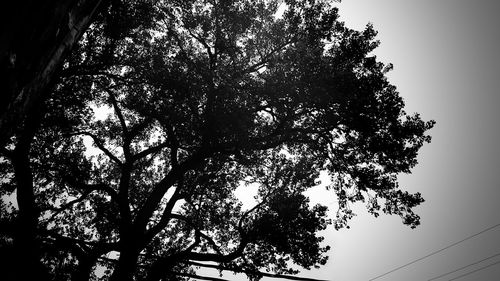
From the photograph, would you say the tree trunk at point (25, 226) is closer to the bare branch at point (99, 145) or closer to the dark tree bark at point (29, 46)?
the bare branch at point (99, 145)

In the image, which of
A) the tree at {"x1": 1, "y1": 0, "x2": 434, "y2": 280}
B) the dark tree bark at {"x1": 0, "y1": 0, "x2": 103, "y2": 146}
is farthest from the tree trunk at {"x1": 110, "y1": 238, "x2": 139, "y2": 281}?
the dark tree bark at {"x1": 0, "y1": 0, "x2": 103, "y2": 146}

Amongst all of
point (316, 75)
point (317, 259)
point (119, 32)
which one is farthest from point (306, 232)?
point (119, 32)

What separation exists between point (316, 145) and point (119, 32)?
1026 cm

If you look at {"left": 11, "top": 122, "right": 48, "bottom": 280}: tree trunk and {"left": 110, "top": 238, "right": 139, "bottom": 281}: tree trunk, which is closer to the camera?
{"left": 11, "top": 122, "right": 48, "bottom": 280}: tree trunk

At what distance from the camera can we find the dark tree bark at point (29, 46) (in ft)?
3.68

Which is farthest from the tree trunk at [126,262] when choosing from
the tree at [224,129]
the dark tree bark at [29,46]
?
the dark tree bark at [29,46]

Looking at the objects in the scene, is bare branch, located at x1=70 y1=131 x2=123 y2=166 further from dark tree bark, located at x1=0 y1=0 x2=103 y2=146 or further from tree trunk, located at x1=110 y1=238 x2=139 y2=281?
dark tree bark, located at x1=0 y1=0 x2=103 y2=146

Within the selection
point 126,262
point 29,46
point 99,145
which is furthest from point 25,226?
point 29,46

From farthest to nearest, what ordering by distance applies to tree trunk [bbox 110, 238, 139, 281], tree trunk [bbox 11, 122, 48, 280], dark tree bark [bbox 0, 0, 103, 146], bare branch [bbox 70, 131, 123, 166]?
bare branch [bbox 70, 131, 123, 166], tree trunk [bbox 110, 238, 139, 281], tree trunk [bbox 11, 122, 48, 280], dark tree bark [bbox 0, 0, 103, 146]

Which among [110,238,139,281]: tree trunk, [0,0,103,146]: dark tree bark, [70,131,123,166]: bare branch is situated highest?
[70,131,123,166]: bare branch

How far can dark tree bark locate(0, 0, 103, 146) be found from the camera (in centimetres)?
112

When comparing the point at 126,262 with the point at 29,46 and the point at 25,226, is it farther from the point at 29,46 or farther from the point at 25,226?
the point at 29,46

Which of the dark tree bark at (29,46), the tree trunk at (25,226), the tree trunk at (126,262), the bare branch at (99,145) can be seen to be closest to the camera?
the dark tree bark at (29,46)

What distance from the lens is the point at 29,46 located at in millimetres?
1264
